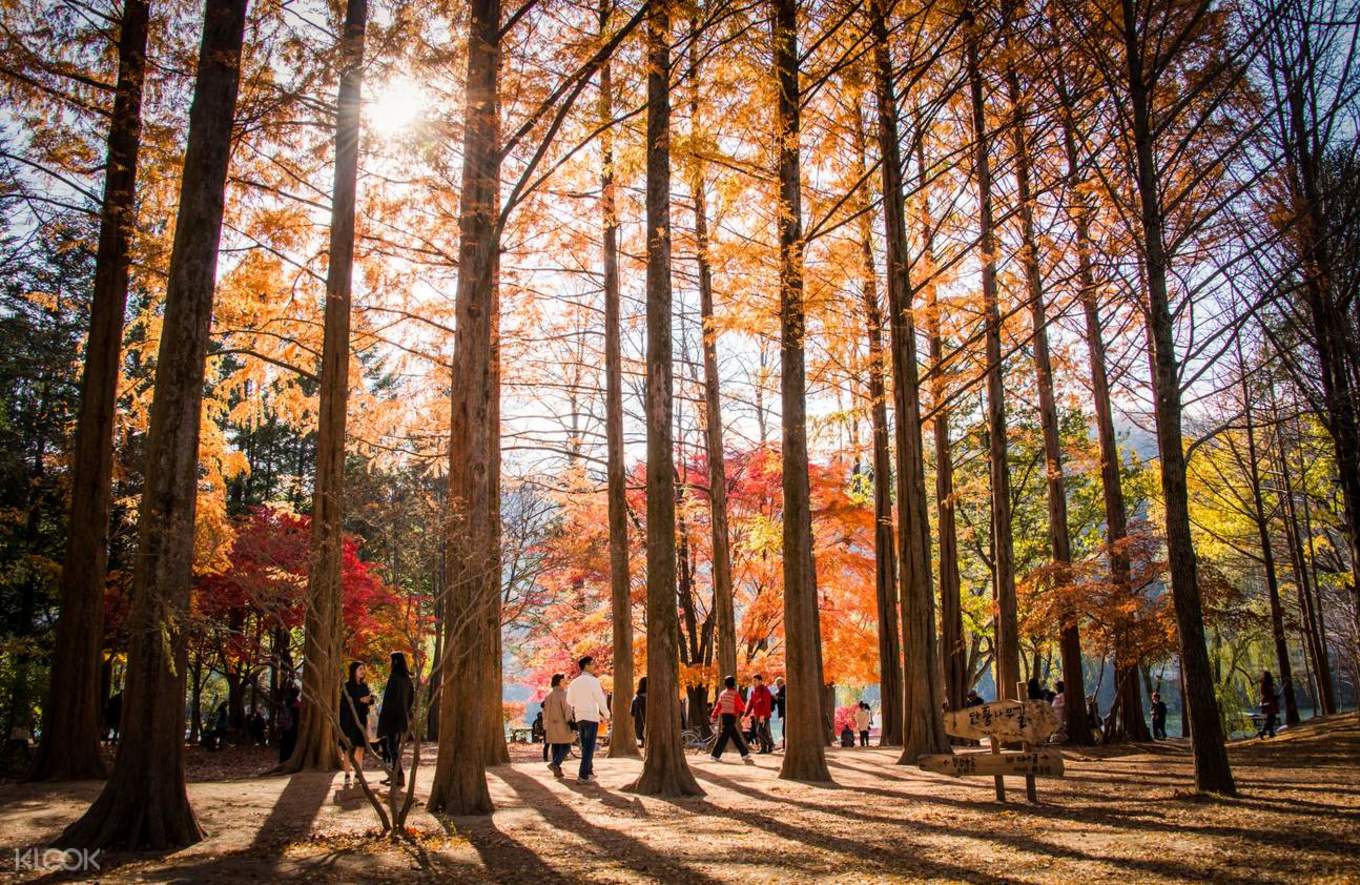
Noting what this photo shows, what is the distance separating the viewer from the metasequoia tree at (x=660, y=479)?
9266 millimetres

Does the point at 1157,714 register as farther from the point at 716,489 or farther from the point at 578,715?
the point at 578,715

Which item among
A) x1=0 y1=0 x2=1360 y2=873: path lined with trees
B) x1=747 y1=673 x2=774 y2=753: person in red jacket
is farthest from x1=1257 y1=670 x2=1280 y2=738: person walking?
x1=747 y1=673 x2=774 y2=753: person in red jacket

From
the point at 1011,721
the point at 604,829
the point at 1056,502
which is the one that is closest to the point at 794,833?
the point at 604,829

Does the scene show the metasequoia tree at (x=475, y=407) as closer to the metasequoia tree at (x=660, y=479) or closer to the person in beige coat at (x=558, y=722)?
the metasequoia tree at (x=660, y=479)

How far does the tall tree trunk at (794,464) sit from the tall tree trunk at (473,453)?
345cm

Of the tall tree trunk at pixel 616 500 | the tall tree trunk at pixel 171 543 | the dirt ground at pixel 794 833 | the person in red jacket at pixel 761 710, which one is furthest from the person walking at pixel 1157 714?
the tall tree trunk at pixel 171 543

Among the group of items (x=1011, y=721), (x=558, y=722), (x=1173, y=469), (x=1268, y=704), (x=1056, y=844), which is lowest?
(x=1268, y=704)

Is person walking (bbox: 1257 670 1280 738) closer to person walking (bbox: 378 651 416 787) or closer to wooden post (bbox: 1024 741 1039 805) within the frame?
wooden post (bbox: 1024 741 1039 805)

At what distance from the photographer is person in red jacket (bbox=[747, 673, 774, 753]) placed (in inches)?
658

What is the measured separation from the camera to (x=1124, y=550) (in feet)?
53.5

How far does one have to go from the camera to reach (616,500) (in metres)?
15.2

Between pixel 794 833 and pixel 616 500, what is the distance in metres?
8.94

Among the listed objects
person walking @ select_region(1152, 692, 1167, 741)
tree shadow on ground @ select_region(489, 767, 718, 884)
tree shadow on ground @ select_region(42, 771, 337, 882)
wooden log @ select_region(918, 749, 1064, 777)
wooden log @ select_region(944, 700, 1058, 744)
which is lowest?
person walking @ select_region(1152, 692, 1167, 741)

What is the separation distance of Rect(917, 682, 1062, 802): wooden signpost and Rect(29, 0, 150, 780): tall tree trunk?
9906mm
